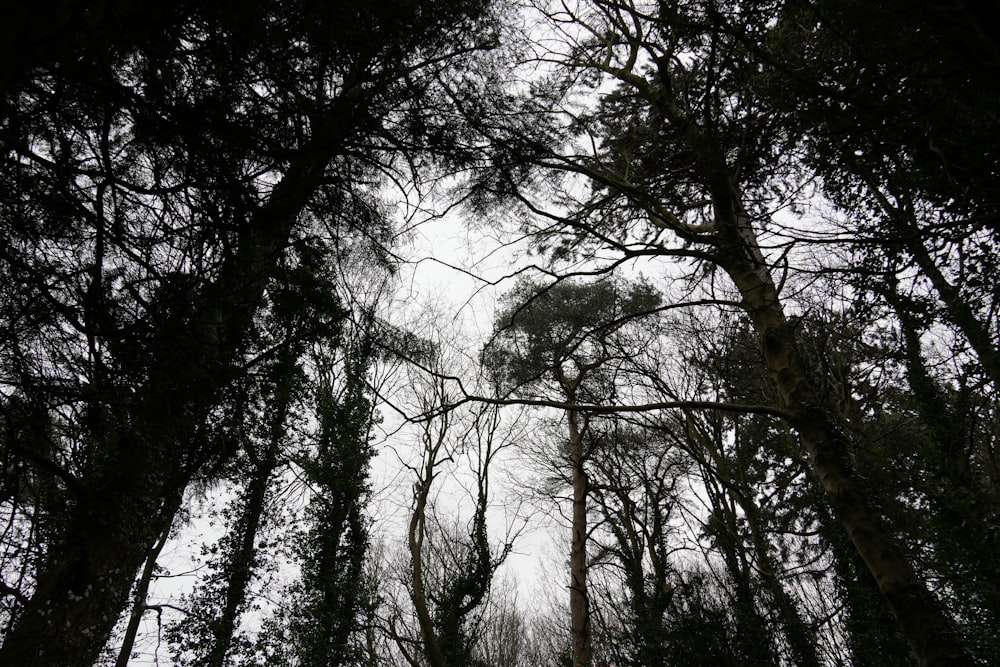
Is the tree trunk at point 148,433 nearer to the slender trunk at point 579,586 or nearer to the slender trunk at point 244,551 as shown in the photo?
the slender trunk at point 244,551

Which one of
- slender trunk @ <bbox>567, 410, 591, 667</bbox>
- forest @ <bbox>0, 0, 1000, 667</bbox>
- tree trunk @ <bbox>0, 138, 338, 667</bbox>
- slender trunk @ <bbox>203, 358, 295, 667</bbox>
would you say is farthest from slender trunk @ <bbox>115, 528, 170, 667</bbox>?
slender trunk @ <bbox>567, 410, 591, 667</bbox>

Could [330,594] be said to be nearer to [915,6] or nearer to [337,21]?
[337,21]

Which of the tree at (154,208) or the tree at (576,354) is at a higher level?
the tree at (576,354)

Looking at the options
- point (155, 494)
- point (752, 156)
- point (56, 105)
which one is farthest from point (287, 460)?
point (752, 156)

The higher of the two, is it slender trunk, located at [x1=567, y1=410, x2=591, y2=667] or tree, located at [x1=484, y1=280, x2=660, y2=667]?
tree, located at [x1=484, y1=280, x2=660, y2=667]

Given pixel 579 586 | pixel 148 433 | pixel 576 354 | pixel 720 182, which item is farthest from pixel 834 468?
pixel 576 354

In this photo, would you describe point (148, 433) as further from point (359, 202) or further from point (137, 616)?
point (137, 616)

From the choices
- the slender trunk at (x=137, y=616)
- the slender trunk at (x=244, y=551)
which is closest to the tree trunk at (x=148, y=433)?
the slender trunk at (x=244, y=551)

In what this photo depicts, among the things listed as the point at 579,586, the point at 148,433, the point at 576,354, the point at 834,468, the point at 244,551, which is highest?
the point at 576,354

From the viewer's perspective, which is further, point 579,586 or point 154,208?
point 579,586

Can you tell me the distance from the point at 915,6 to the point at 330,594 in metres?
9.41

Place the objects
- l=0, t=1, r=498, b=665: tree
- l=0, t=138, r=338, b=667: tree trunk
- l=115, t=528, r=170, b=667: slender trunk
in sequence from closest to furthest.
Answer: l=0, t=1, r=498, b=665: tree → l=0, t=138, r=338, b=667: tree trunk → l=115, t=528, r=170, b=667: slender trunk

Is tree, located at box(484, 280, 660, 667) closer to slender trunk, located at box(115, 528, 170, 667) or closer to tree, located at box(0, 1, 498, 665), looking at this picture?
tree, located at box(0, 1, 498, 665)

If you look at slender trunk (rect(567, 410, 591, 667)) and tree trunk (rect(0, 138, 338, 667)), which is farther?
slender trunk (rect(567, 410, 591, 667))
